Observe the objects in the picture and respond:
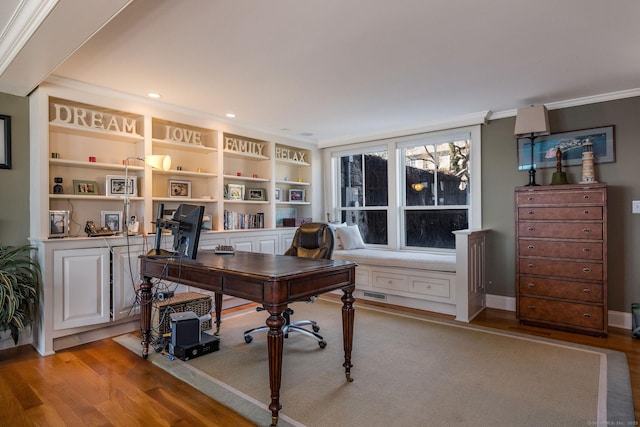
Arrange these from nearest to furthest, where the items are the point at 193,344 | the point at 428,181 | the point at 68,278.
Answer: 1. the point at 193,344
2. the point at 68,278
3. the point at 428,181

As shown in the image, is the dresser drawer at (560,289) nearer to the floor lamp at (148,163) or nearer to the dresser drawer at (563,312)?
the dresser drawer at (563,312)

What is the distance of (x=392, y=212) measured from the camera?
5.00 meters

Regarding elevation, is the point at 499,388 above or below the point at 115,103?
below

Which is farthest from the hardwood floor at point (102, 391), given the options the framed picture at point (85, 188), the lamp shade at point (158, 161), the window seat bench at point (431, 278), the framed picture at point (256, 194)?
the framed picture at point (256, 194)

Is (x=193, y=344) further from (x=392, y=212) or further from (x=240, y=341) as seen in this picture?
(x=392, y=212)

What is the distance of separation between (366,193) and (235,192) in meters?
1.97

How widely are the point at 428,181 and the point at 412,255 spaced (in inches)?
42.1

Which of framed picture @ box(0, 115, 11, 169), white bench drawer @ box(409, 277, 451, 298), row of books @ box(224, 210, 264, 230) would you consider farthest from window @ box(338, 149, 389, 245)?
framed picture @ box(0, 115, 11, 169)

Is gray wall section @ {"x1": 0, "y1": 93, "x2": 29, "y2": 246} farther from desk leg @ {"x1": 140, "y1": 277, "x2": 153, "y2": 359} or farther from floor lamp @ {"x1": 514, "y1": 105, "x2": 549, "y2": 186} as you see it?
floor lamp @ {"x1": 514, "y1": 105, "x2": 549, "y2": 186}

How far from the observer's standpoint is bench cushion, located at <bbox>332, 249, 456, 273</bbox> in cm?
386

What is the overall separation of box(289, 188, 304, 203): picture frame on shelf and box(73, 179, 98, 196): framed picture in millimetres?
2593

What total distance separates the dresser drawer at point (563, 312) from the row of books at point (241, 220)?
322 centimetres

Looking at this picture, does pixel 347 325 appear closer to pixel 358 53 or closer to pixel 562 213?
pixel 358 53

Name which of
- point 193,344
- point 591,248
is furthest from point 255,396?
point 591,248
